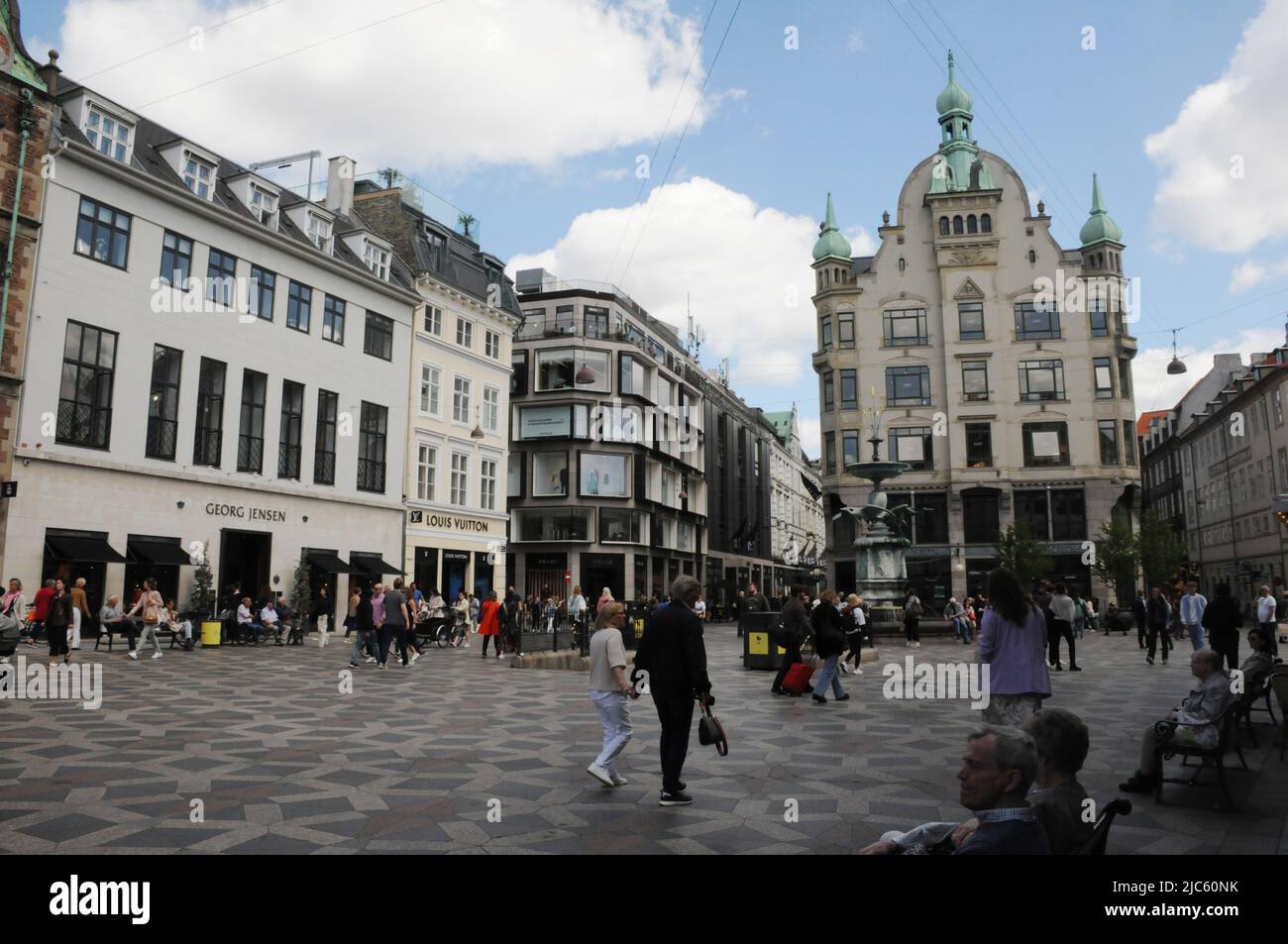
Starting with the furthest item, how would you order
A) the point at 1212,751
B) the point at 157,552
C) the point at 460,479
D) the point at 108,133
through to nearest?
1. the point at 460,479
2. the point at 157,552
3. the point at 108,133
4. the point at 1212,751

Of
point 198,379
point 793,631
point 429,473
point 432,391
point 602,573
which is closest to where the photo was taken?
point 793,631

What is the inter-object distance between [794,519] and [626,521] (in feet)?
161

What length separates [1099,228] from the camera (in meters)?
55.6

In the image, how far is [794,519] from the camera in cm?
10069

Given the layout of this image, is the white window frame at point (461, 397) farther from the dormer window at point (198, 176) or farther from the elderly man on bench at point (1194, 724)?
the elderly man on bench at point (1194, 724)

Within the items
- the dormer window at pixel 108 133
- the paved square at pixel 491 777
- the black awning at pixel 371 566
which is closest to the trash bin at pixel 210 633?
the black awning at pixel 371 566

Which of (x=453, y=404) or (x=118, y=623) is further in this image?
(x=453, y=404)

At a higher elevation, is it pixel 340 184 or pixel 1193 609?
pixel 340 184

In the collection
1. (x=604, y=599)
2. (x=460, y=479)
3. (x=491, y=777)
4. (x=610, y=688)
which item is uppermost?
(x=460, y=479)

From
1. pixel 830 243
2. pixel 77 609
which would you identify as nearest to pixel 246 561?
pixel 77 609

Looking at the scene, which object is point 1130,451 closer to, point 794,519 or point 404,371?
point 404,371

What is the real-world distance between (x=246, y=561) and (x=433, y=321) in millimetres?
15155

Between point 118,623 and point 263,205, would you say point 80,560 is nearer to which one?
point 118,623

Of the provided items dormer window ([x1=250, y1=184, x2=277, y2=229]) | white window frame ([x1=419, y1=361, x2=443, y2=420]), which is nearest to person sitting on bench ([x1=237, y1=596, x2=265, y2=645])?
dormer window ([x1=250, y1=184, x2=277, y2=229])
